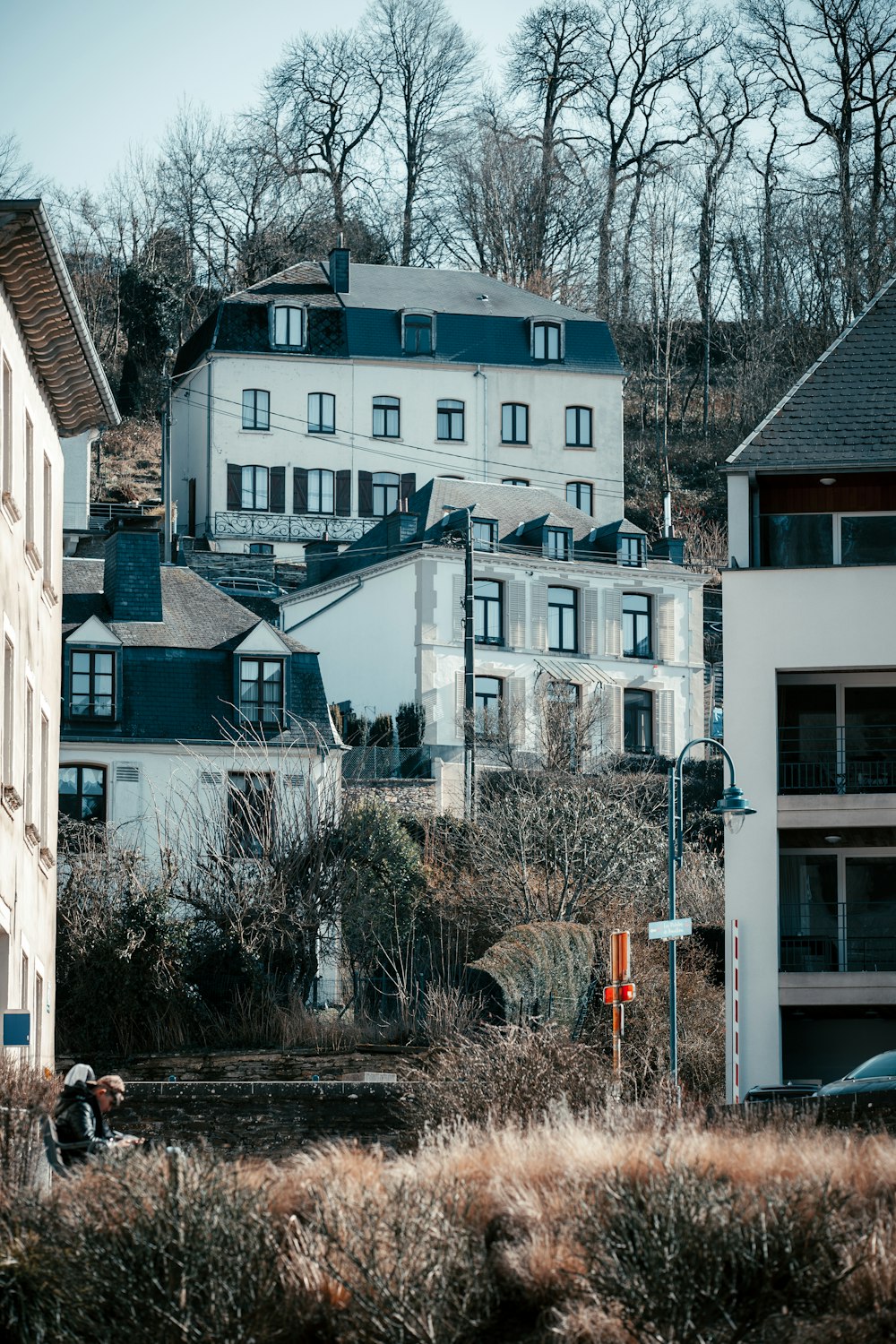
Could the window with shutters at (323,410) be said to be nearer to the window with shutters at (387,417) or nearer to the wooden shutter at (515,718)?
the window with shutters at (387,417)

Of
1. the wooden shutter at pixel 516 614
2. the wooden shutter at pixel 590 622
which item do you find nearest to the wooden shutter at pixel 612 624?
the wooden shutter at pixel 590 622

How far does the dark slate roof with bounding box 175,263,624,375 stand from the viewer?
73.9 m

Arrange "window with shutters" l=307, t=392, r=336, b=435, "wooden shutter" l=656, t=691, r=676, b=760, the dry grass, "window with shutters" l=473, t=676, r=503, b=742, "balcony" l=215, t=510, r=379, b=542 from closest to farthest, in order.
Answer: the dry grass, "window with shutters" l=473, t=676, r=503, b=742, "wooden shutter" l=656, t=691, r=676, b=760, "balcony" l=215, t=510, r=379, b=542, "window with shutters" l=307, t=392, r=336, b=435

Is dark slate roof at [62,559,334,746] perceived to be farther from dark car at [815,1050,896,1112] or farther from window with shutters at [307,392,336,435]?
window with shutters at [307,392,336,435]

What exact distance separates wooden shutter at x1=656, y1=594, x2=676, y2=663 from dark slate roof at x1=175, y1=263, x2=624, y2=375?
14.4 m

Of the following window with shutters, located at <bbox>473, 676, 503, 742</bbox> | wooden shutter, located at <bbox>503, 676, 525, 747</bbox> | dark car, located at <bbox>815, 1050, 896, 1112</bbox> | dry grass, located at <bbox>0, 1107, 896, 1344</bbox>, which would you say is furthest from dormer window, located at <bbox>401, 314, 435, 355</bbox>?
dry grass, located at <bbox>0, 1107, 896, 1344</bbox>

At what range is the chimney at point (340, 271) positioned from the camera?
75625 millimetres

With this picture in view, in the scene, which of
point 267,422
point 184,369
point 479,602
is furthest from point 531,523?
point 184,369

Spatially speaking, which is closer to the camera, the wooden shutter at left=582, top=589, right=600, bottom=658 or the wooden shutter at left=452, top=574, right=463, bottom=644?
the wooden shutter at left=452, top=574, right=463, bottom=644

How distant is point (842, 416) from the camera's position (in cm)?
3522

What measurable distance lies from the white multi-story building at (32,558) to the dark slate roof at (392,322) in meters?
43.2

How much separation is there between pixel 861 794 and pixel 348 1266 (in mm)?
21220

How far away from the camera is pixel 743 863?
3378 centimetres

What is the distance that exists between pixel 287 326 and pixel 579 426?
10372 mm
